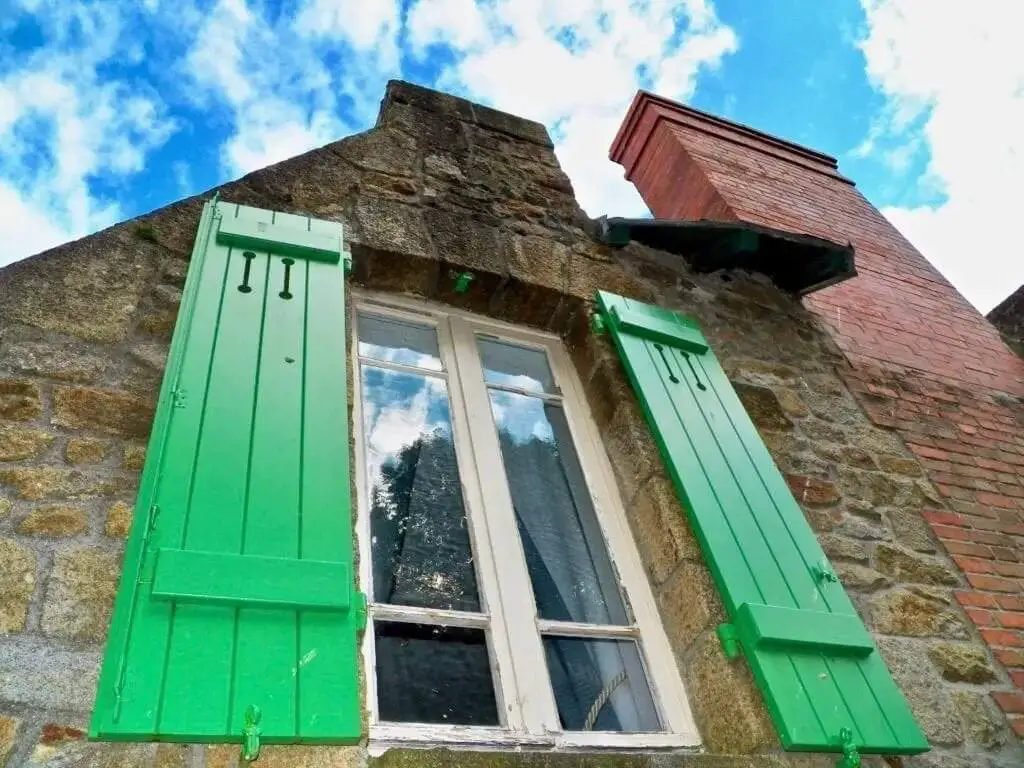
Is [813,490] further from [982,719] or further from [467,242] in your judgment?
[467,242]

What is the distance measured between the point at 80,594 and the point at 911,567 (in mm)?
2452

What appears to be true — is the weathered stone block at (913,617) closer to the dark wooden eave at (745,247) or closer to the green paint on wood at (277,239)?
the dark wooden eave at (745,247)

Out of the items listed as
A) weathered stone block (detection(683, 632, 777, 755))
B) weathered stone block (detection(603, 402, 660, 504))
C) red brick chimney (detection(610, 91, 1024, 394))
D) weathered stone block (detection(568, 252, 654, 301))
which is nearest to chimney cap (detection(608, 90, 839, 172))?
red brick chimney (detection(610, 91, 1024, 394))

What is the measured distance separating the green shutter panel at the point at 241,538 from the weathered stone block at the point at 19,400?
0.29 metres

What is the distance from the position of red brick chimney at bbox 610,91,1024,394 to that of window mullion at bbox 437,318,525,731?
210cm

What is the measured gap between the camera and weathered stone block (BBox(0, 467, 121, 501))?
62.9 inches

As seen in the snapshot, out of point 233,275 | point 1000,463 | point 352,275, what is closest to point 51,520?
point 233,275

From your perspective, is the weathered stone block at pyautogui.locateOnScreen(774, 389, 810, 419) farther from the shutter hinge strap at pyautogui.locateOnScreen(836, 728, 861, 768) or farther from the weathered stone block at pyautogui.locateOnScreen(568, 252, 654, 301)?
the shutter hinge strap at pyautogui.locateOnScreen(836, 728, 861, 768)

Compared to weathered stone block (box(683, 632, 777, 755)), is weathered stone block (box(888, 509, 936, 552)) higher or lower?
higher

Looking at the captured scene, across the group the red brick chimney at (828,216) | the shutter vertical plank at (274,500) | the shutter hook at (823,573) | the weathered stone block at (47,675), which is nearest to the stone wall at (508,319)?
the weathered stone block at (47,675)

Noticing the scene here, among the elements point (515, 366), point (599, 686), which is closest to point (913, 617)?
point (599, 686)

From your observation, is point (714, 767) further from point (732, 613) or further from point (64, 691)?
point (64, 691)

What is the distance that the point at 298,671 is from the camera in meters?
1.38

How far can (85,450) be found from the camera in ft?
5.66
